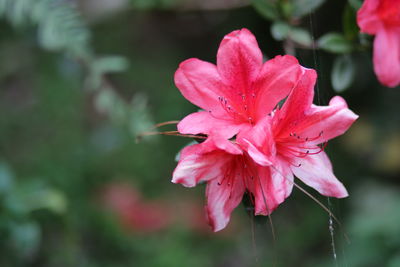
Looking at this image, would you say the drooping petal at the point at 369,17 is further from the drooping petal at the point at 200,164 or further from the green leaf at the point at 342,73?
the drooping petal at the point at 200,164

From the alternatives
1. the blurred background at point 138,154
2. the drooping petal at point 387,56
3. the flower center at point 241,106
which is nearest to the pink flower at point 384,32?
the drooping petal at point 387,56

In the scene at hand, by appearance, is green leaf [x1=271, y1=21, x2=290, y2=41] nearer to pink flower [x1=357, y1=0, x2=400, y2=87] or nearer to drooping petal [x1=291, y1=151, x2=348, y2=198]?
pink flower [x1=357, y1=0, x2=400, y2=87]

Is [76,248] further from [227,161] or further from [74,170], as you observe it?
[227,161]

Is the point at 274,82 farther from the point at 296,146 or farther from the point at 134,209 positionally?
the point at 134,209

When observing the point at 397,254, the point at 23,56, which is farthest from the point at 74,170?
the point at 397,254

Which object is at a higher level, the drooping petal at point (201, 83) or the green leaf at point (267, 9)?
the green leaf at point (267, 9)

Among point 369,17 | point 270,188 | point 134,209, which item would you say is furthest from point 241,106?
point 134,209
